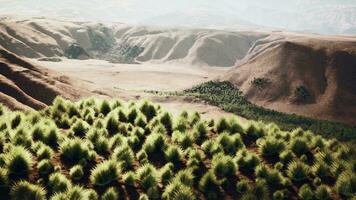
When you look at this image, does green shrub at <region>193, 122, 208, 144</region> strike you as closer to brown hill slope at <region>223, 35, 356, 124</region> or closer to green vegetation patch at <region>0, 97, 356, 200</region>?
green vegetation patch at <region>0, 97, 356, 200</region>

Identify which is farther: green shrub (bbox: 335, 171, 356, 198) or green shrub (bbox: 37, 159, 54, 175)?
green shrub (bbox: 335, 171, 356, 198)

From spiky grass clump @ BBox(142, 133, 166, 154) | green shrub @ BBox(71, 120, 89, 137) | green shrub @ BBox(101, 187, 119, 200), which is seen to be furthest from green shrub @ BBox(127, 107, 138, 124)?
green shrub @ BBox(101, 187, 119, 200)

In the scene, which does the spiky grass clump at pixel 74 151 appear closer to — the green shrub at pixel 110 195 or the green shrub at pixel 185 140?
the green shrub at pixel 110 195

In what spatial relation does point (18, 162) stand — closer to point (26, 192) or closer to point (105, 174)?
point (26, 192)

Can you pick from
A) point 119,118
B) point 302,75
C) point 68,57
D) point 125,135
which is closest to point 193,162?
point 125,135

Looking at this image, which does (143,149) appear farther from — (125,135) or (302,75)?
(302,75)
